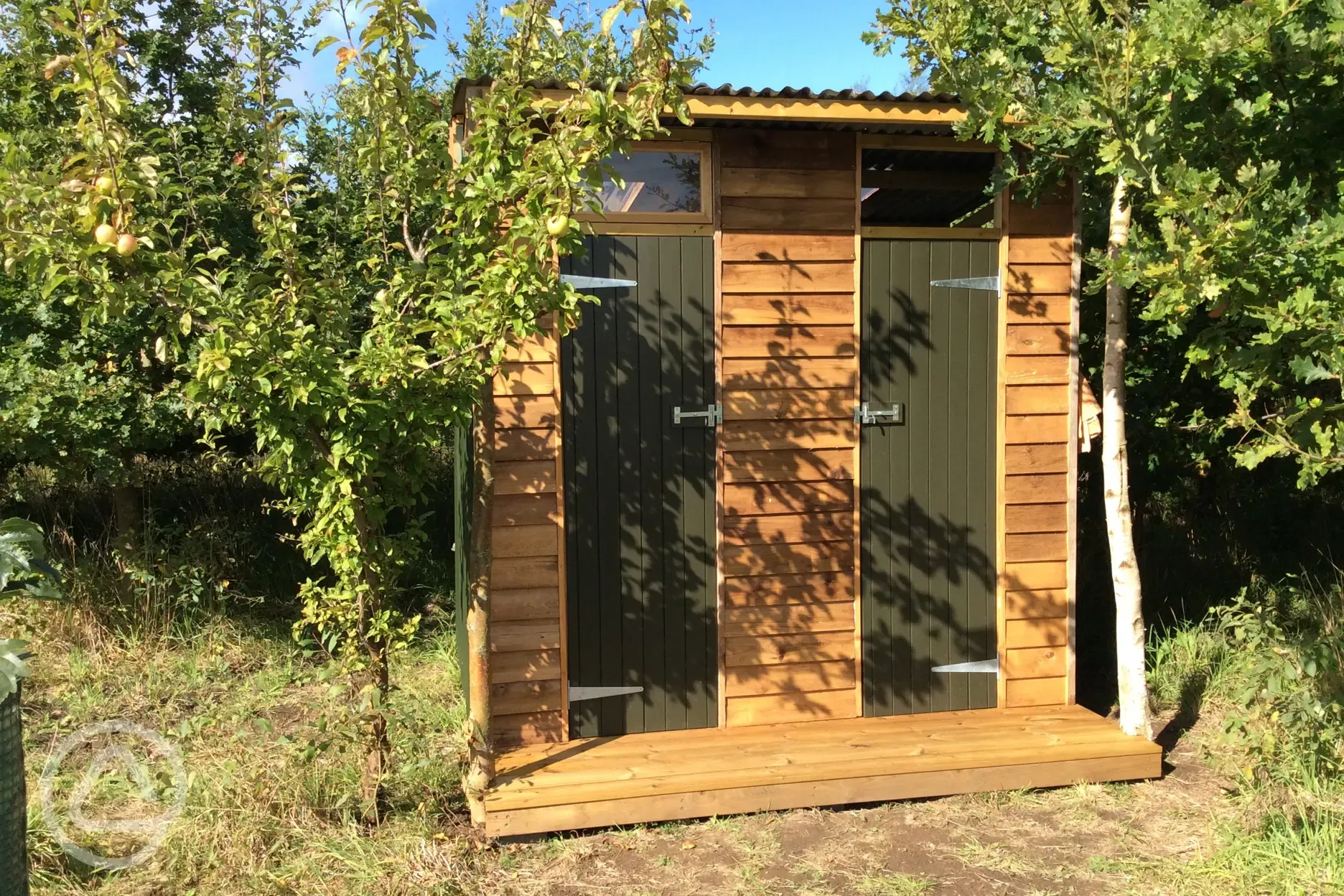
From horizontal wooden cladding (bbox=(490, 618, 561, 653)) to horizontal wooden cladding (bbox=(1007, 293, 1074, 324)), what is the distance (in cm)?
263

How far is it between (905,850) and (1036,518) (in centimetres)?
183

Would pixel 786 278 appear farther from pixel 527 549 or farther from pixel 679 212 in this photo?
pixel 527 549

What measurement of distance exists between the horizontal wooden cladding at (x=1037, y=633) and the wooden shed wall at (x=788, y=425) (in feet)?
2.65

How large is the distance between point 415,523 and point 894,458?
2.28 metres

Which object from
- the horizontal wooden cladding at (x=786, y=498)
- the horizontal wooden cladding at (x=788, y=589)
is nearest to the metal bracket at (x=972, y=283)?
the horizontal wooden cladding at (x=786, y=498)

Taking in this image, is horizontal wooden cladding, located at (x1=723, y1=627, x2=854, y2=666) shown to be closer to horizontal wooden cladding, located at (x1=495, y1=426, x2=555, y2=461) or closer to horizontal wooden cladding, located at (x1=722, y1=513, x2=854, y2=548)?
horizontal wooden cladding, located at (x1=722, y1=513, x2=854, y2=548)

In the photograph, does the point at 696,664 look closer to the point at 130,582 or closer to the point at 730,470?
the point at 730,470

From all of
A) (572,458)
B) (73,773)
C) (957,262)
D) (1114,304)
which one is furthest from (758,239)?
(73,773)

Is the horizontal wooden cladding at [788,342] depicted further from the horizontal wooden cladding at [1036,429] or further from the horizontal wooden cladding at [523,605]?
the horizontal wooden cladding at [523,605]

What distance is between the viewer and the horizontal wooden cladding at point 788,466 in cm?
466

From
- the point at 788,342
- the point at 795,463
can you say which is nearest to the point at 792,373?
the point at 788,342

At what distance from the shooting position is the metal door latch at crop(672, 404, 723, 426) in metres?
4.60

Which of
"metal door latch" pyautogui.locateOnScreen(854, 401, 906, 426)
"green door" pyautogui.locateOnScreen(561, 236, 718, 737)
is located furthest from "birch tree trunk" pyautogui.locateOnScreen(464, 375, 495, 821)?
"metal door latch" pyautogui.locateOnScreen(854, 401, 906, 426)

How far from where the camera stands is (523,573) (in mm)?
4434
